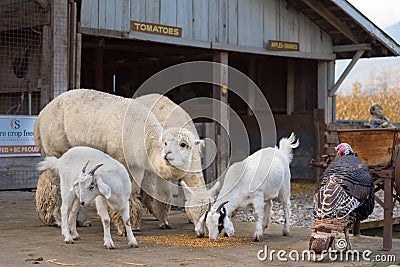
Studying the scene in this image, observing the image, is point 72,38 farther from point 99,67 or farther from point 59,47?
point 99,67

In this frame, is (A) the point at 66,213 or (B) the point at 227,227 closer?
(A) the point at 66,213

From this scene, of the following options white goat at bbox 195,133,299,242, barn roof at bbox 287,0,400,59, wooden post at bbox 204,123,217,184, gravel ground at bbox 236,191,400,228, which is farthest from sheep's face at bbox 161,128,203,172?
barn roof at bbox 287,0,400,59

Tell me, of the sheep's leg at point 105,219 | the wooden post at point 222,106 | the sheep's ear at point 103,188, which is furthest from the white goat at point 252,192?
the wooden post at point 222,106

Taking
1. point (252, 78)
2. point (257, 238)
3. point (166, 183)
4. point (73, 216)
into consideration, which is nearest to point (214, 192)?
point (257, 238)

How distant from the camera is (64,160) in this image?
7734mm

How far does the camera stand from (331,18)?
48.2 ft

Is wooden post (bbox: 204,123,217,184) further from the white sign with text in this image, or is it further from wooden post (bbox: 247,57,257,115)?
wooden post (bbox: 247,57,257,115)

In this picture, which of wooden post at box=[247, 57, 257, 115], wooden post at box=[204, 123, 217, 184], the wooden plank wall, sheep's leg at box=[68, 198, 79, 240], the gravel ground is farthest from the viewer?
wooden post at box=[247, 57, 257, 115]

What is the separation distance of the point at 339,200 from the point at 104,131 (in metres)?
3.34

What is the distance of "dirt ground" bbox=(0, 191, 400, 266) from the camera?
6.64 m

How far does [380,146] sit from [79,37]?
18.4ft

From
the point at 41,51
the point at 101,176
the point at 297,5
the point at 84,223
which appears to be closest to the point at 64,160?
the point at 101,176

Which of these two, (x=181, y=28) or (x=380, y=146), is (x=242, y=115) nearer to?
(x=181, y=28)

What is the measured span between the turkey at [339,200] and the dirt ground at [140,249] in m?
0.30
